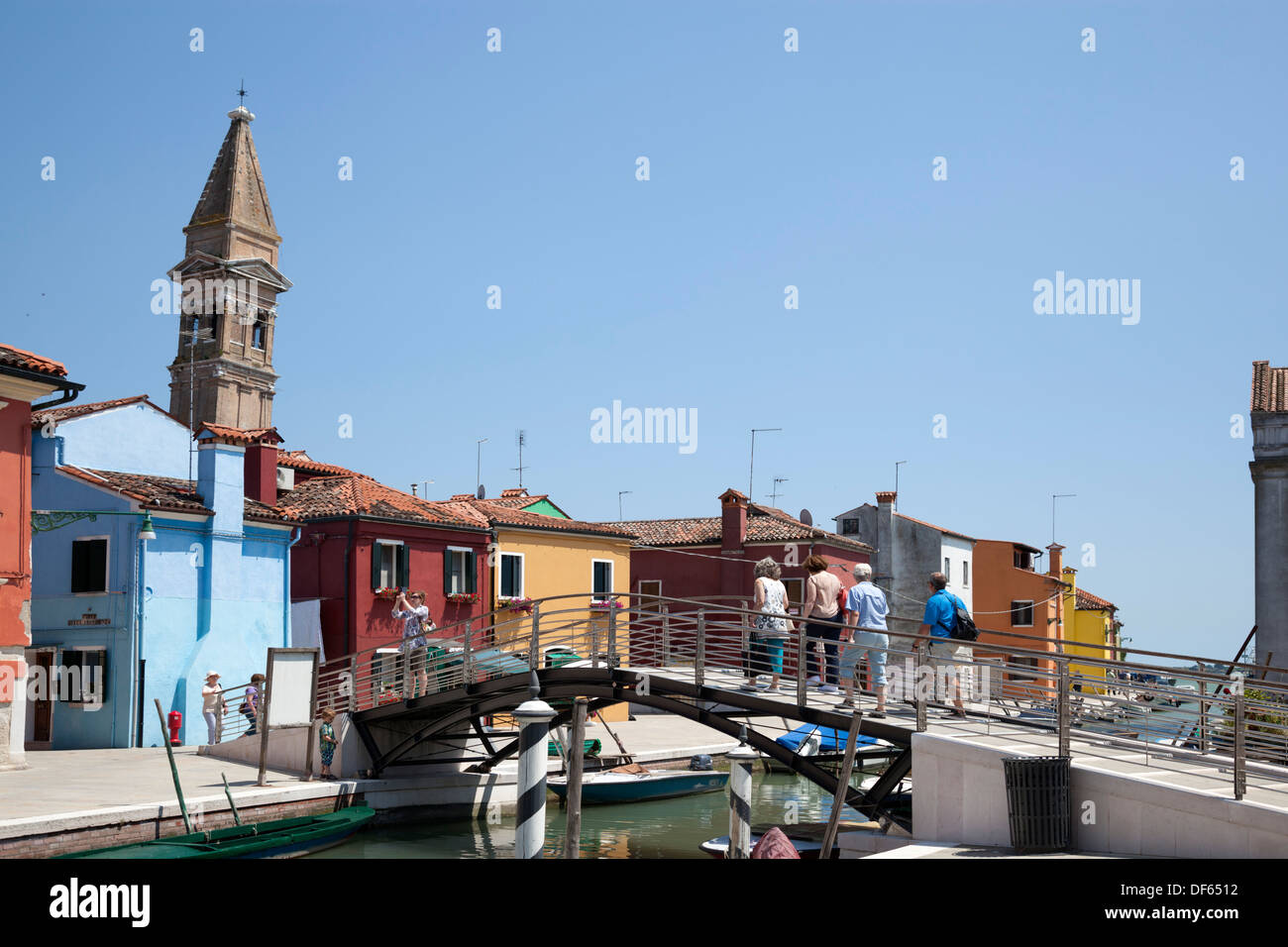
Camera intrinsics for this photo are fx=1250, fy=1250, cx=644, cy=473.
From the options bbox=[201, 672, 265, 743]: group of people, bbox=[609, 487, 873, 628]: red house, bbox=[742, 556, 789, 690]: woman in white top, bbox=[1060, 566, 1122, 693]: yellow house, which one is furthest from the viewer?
bbox=[1060, 566, 1122, 693]: yellow house

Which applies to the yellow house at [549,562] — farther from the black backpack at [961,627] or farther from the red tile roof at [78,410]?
the black backpack at [961,627]

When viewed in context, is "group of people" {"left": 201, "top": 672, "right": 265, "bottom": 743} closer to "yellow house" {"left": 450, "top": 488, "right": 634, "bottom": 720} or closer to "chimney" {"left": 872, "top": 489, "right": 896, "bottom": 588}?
"yellow house" {"left": 450, "top": 488, "right": 634, "bottom": 720}

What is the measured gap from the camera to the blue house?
2498 cm

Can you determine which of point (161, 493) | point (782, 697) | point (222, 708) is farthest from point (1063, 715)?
point (161, 493)

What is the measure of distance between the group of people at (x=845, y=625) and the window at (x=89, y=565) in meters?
15.4

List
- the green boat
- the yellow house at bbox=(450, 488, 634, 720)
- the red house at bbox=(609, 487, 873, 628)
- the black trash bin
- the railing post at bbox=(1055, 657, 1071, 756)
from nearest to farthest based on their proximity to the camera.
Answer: the black trash bin, the railing post at bbox=(1055, 657, 1071, 756), the green boat, the yellow house at bbox=(450, 488, 634, 720), the red house at bbox=(609, 487, 873, 628)

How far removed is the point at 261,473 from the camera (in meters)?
29.7

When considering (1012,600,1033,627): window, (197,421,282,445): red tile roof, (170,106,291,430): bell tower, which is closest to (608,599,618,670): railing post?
(197,421,282,445): red tile roof

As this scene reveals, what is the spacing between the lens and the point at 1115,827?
34.0ft

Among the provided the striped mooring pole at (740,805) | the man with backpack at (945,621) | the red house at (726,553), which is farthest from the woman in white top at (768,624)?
the red house at (726,553)

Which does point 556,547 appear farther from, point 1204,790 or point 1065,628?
point 1065,628

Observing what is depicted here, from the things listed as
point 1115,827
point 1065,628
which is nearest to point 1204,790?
point 1115,827

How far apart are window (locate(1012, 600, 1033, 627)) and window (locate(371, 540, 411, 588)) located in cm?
3007

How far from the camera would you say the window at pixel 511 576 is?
112 ft
